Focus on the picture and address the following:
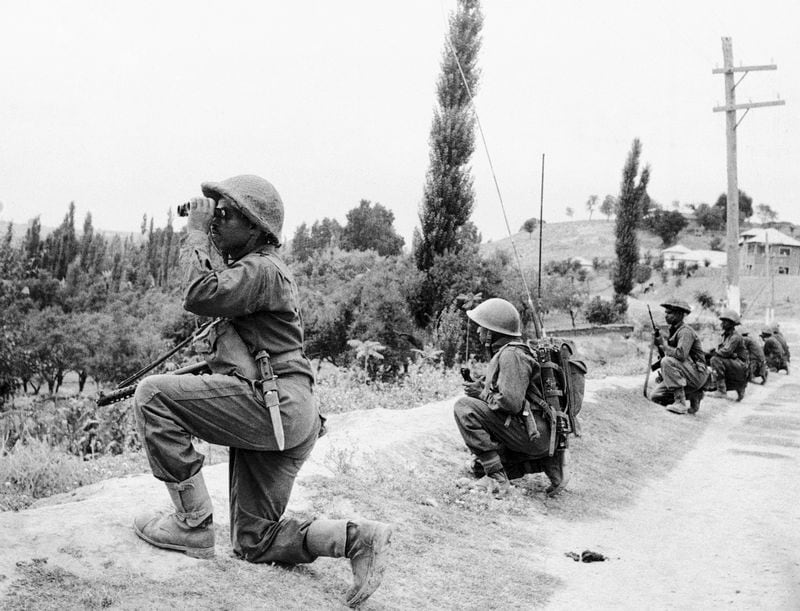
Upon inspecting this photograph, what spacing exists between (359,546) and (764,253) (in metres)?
93.5

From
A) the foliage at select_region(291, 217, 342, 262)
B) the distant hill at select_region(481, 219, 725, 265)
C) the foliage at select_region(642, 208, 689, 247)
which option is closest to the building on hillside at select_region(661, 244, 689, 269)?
the distant hill at select_region(481, 219, 725, 265)

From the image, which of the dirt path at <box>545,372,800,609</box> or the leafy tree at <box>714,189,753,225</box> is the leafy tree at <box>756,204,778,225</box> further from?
the dirt path at <box>545,372,800,609</box>

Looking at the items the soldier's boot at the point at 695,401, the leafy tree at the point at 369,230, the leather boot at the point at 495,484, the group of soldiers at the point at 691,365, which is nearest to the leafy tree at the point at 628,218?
the leafy tree at the point at 369,230

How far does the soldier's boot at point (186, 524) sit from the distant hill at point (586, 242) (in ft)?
343

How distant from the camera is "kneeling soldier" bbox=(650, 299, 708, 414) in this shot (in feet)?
46.2

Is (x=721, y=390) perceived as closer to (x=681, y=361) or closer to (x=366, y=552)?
(x=681, y=361)

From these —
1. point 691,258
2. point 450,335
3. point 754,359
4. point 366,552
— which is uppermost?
point 691,258

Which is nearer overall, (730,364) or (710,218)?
(730,364)

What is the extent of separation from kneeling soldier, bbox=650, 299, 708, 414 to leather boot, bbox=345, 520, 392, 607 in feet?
35.8

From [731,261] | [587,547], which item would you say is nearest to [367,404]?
[587,547]

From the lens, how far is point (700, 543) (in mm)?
6707

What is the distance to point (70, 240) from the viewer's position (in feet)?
257

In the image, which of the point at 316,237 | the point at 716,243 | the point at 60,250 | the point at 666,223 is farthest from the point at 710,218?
the point at 60,250

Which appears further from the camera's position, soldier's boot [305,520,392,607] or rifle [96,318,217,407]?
rifle [96,318,217,407]
